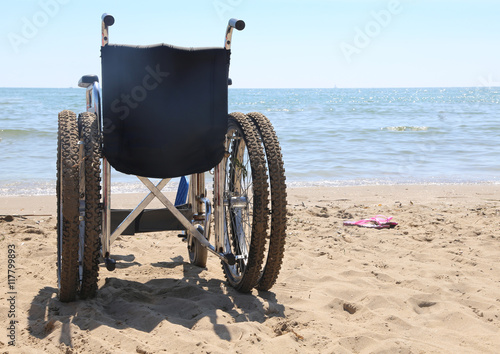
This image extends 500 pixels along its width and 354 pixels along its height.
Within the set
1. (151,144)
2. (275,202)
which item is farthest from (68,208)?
(275,202)

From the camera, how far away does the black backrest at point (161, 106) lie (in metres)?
2.98

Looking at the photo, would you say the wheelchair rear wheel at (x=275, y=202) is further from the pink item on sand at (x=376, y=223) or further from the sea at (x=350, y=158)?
the sea at (x=350, y=158)

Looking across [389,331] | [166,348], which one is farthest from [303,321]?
[166,348]

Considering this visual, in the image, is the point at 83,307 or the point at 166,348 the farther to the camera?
the point at 83,307

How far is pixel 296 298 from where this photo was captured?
3.40 m

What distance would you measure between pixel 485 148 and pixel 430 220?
8.53m

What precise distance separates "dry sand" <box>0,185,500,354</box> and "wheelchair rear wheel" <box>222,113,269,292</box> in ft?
0.55

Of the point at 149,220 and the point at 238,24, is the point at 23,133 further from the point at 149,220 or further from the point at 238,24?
the point at 238,24

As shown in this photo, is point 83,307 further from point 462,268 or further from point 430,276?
point 462,268

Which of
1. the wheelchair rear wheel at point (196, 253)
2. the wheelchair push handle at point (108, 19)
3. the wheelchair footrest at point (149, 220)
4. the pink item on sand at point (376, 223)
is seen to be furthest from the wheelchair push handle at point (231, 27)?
the pink item on sand at point (376, 223)

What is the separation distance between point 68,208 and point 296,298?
4.93 feet

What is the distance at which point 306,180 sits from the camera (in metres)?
9.16

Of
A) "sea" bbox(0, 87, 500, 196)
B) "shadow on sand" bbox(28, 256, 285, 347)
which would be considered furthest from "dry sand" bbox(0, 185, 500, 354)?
"sea" bbox(0, 87, 500, 196)

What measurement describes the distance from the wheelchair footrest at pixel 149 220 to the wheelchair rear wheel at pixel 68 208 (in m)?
0.66
